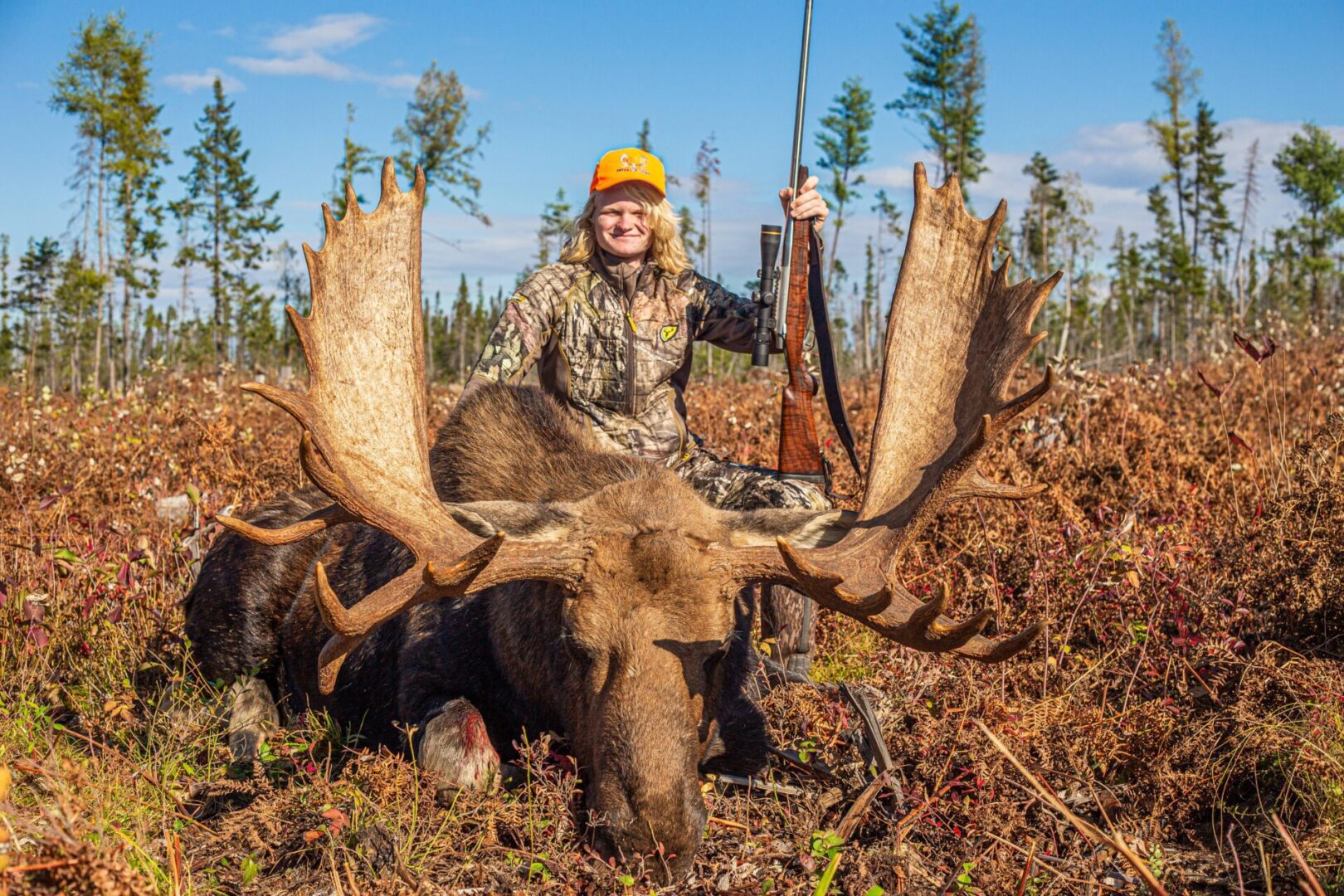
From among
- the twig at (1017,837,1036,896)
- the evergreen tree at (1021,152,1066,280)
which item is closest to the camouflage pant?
the twig at (1017,837,1036,896)

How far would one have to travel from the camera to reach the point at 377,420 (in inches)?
157

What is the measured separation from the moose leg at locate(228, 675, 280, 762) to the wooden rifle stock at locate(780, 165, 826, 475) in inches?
120

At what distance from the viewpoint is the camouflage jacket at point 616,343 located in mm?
6320

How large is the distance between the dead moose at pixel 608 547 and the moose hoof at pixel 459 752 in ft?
0.03

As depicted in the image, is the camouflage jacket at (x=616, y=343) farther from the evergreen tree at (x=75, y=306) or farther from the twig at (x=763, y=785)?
the evergreen tree at (x=75, y=306)

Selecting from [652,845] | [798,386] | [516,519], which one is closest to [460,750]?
[516,519]

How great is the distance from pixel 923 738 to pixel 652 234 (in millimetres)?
3644

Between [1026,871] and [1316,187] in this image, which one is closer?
[1026,871]

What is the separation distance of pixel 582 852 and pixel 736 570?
3.70 ft

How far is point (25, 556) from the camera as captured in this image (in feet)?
20.0

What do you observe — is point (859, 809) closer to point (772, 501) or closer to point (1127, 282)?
point (772, 501)

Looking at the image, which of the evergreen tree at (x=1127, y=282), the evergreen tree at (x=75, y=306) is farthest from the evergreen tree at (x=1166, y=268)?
the evergreen tree at (x=75, y=306)

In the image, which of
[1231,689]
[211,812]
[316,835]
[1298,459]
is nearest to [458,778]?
[316,835]

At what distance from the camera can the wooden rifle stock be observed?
19.7ft
